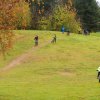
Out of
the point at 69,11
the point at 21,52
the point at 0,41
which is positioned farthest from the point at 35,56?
the point at 69,11

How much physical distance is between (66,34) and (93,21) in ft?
99.5

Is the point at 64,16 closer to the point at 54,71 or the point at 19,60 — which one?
the point at 19,60

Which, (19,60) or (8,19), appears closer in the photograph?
(8,19)

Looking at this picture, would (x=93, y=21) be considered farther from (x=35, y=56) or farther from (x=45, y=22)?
(x=35, y=56)

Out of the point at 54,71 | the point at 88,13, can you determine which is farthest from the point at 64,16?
the point at 54,71

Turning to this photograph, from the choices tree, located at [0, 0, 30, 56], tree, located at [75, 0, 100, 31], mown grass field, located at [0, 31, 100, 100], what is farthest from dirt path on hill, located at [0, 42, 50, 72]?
tree, located at [75, 0, 100, 31]

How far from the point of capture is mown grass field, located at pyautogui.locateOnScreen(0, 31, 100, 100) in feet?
83.6

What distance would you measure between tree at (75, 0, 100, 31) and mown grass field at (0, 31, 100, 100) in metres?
31.0

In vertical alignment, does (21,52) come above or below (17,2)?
below

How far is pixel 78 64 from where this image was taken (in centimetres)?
5122

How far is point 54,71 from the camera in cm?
4641

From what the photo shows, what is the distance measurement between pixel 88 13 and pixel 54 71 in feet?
195

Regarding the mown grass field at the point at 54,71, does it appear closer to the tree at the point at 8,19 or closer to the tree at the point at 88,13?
the tree at the point at 8,19

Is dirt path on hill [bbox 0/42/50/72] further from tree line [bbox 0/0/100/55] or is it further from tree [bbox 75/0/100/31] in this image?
tree [bbox 75/0/100/31]
